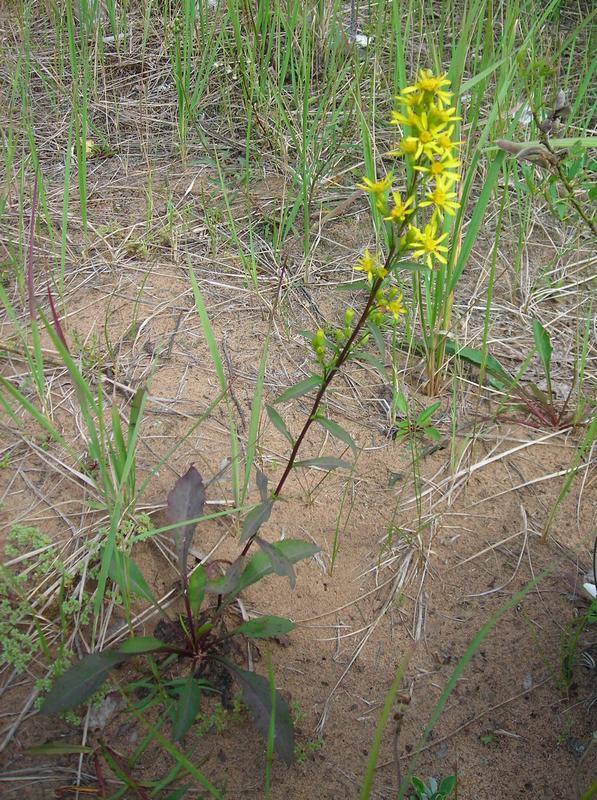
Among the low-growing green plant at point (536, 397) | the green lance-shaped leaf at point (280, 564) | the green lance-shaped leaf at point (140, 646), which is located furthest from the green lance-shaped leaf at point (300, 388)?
the low-growing green plant at point (536, 397)

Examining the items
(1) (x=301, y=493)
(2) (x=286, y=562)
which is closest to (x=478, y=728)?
(2) (x=286, y=562)

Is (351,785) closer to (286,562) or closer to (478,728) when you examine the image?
(478,728)

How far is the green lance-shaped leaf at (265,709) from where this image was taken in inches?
42.6

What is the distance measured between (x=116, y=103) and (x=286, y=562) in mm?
2209

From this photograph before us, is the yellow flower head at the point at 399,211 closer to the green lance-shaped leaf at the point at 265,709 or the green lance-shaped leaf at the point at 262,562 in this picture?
the green lance-shaped leaf at the point at 262,562

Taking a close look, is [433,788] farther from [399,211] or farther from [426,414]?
[399,211]

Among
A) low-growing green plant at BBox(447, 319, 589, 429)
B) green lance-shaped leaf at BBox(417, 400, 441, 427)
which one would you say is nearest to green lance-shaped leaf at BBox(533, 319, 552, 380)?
low-growing green plant at BBox(447, 319, 589, 429)

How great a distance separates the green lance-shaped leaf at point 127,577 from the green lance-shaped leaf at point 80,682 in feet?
0.39

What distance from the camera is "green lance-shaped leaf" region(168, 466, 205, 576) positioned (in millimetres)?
1276

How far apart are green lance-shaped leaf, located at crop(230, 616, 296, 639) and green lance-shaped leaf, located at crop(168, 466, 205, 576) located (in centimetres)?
16

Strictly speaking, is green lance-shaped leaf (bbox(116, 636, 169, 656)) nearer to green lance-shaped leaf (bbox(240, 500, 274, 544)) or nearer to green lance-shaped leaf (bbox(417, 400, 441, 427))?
green lance-shaped leaf (bbox(240, 500, 274, 544))

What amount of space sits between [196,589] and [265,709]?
0.25m

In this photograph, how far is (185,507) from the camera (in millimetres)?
1301

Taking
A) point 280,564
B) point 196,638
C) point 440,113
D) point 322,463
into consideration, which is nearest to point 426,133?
point 440,113
